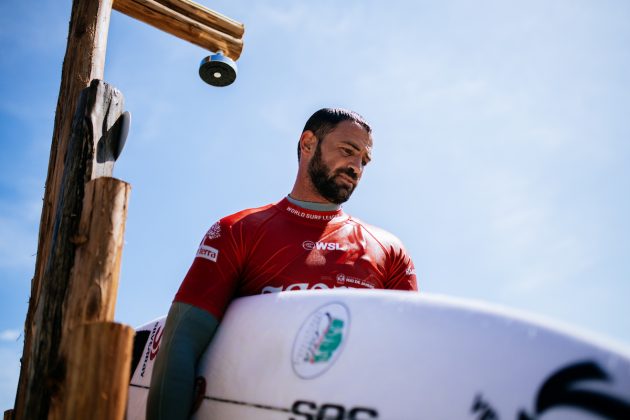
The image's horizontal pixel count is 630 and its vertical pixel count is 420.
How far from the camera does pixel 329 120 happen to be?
9.72 ft

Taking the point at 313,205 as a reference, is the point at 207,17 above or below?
above

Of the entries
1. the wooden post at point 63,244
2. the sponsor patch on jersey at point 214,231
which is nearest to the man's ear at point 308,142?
the sponsor patch on jersey at point 214,231

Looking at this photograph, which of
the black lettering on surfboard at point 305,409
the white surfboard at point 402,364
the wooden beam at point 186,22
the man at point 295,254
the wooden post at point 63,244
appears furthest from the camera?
the wooden beam at point 186,22

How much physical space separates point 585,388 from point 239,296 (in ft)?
4.96

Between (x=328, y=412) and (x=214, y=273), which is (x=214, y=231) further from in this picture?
(x=328, y=412)

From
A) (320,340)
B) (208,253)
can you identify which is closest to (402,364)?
(320,340)

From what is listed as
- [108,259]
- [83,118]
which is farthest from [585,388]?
[83,118]

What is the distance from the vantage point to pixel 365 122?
298cm

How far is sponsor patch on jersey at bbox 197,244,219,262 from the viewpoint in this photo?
8.02 feet

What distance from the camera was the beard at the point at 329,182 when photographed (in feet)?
9.38

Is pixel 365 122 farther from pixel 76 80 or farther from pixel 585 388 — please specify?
pixel 585 388

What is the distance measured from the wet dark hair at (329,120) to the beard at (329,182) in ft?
0.38

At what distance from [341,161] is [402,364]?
1385mm

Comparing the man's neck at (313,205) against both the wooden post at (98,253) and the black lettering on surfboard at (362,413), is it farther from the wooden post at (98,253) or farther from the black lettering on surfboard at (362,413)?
the black lettering on surfboard at (362,413)
